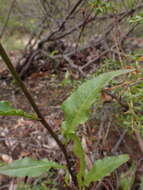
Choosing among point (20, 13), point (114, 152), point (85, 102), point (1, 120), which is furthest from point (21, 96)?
point (85, 102)

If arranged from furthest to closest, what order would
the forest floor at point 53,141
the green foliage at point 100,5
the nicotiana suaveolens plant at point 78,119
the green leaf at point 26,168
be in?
1. the forest floor at point 53,141
2. the green foliage at point 100,5
3. the green leaf at point 26,168
4. the nicotiana suaveolens plant at point 78,119

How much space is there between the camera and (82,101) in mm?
648

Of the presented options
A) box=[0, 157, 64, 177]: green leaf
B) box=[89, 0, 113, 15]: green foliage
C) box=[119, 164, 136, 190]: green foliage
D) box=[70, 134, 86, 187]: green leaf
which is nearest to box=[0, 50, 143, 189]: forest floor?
box=[119, 164, 136, 190]: green foliage

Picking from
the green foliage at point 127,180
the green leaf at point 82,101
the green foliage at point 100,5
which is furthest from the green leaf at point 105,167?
the green foliage at point 100,5

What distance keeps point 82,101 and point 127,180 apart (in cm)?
80

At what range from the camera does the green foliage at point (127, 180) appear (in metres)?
1.16

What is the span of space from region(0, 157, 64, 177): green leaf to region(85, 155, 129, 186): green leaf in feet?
0.58

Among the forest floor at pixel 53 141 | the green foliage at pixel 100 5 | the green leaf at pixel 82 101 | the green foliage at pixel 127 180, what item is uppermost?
the green foliage at pixel 100 5

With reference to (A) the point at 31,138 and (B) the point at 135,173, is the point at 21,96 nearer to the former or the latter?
(A) the point at 31,138

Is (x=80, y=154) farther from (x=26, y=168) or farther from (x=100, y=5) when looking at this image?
(x=100, y=5)

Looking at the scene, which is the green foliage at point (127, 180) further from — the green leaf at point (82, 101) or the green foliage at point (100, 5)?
the green foliage at point (100, 5)

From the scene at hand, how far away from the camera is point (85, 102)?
64 centimetres

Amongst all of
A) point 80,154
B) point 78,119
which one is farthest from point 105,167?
point 78,119

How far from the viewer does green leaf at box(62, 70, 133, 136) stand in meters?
0.59
